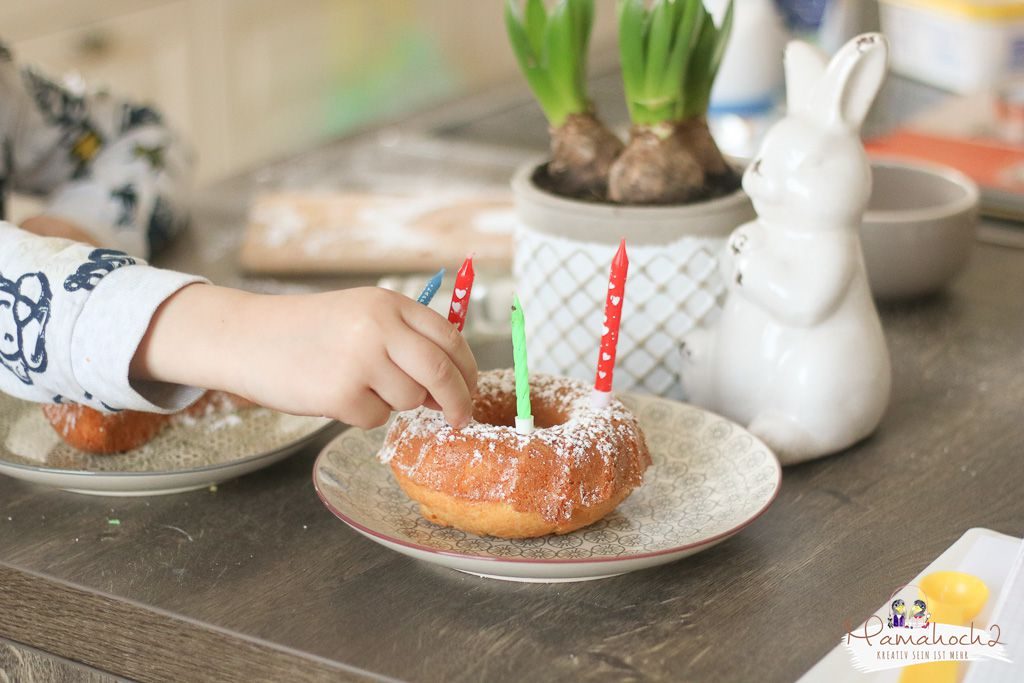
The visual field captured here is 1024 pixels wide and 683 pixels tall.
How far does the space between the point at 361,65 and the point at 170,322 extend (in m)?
2.96

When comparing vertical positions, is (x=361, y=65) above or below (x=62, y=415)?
below

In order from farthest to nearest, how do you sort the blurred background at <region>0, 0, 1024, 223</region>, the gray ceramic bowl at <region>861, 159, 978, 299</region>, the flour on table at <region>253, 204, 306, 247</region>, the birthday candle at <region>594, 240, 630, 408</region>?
the blurred background at <region>0, 0, 1024, 223</region>
the flour on table at <region>253, 204, 306, 247</region>
the gray ceramic bowl at <region>861, 159, 978, 299</region>
the birthday candle at <region>594, 240, 630, 408</region>

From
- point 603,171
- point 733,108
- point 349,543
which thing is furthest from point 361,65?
point 349,543

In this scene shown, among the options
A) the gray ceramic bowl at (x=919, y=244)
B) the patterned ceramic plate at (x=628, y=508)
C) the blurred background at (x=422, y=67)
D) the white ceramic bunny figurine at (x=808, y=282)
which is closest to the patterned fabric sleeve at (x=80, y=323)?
the patterned ceramic plate at (x=628, y=508)

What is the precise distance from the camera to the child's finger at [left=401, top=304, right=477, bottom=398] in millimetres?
640

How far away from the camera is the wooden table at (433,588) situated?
1.93 feet

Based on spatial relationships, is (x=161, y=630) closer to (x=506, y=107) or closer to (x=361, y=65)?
(x=506, y=107)

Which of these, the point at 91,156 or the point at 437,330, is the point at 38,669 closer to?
the point at 437,330

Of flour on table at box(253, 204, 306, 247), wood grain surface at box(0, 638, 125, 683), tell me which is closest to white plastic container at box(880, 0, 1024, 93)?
flour on table at box(253, 204, 306, 247)

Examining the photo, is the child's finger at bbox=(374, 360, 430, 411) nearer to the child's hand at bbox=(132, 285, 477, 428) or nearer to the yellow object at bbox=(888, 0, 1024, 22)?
the child's hand at bbox=(132, 285, 477, 428)

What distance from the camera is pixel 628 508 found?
0.71 m

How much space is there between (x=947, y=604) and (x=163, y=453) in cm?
48

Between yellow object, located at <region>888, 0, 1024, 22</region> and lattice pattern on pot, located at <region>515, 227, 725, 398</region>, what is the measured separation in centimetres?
112

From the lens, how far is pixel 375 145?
60.0 inches
